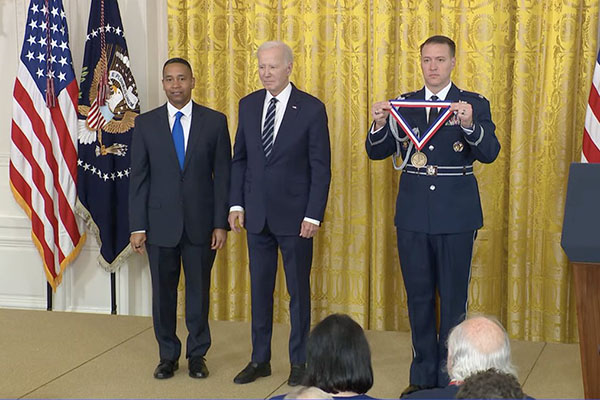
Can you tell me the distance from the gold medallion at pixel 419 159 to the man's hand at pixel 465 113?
29 cm

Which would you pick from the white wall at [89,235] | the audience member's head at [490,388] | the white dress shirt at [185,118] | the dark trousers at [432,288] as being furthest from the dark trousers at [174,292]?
the audience member's head at [490,388]

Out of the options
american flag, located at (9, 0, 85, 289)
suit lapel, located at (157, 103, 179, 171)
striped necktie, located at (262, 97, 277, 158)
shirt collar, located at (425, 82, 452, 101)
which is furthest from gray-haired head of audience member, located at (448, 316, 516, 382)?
american flag, located at (9, 0, 85, 289)

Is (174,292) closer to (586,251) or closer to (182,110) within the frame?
(182,110)

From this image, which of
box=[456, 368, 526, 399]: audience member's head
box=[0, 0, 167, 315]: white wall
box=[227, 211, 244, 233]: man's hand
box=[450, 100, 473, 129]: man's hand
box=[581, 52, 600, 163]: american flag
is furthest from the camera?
box=[0, 0, 167, 315]: white wall

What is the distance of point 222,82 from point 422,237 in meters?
1.99

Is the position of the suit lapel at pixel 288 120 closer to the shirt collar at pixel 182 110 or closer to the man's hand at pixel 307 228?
the man's hand at pixel 307 228

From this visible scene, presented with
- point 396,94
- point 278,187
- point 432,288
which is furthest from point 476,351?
point 396,94

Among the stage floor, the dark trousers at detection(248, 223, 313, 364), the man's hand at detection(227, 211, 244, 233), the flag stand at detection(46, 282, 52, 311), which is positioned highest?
the man's hand at detection(227, 211, 244, 233)

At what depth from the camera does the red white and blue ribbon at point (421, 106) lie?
3945 millimetres

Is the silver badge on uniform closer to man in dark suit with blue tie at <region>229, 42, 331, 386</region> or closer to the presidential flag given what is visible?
man in dark suit with blue tie at <region>229, 42, 331, 386</region>

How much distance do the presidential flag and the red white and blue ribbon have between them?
1.99 metres

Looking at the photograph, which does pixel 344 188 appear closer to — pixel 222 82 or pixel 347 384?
pixel 222 82

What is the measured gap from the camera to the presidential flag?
5.43 m

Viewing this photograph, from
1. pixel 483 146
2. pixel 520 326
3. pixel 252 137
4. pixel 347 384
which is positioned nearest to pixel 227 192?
pixel 252 137
